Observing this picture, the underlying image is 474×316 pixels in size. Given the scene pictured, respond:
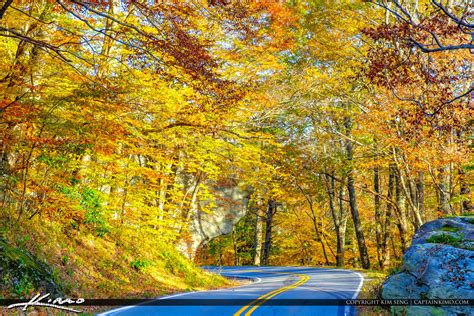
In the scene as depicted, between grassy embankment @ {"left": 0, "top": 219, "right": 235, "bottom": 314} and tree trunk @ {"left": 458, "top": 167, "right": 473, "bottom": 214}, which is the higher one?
tree trunk @ {"left": 458, "top": 167, "right": 473, "bottom": 214}

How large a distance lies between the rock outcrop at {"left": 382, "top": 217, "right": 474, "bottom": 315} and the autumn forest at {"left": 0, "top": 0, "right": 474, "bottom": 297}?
2.72m

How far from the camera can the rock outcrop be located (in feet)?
28.0

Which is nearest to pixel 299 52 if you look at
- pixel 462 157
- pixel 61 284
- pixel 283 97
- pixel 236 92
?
pixel 283 97

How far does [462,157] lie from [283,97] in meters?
7.46

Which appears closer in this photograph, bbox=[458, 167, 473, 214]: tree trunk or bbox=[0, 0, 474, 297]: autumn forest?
bbox=[0, 0, 474, 297]: autumn forest

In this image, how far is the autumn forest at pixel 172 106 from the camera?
10.1 m

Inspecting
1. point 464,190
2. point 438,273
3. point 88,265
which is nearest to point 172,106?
point 88,265

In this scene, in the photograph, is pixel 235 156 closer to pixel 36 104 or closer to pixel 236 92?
pixel 236 92

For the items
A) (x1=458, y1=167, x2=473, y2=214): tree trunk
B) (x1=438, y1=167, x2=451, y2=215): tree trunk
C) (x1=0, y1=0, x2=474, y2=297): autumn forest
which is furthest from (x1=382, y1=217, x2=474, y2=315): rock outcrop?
(x1=458, y1=167, x2=473, y2=214): tree trunk

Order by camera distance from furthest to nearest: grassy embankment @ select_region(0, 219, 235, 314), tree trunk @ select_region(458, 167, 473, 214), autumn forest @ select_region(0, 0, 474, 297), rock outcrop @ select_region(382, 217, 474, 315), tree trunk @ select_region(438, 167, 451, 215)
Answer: tree trunk @ select_region(458, 167, 473, 214)
tree trunk @ select_region(438, 167, 451, 215)
autumn forest @ select_region(0, 0, 474, 297)
grassy embankment @ select_region(0, 219, 235, 314)
rock outcrop @ select_region(382, 217, 474, 315)

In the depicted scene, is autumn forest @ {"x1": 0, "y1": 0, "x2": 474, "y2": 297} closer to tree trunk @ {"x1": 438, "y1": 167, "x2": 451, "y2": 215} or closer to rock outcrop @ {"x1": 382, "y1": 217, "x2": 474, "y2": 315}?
tree trunk @ {"x1": 438, "y1": 167, "x2": 451, "y2": 215}

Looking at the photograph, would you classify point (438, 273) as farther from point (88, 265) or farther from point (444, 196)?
point (88, 265)

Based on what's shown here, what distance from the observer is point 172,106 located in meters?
14.5

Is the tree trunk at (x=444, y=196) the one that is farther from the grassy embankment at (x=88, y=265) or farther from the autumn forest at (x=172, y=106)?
the grassy embankment at (x=88, y=265)
